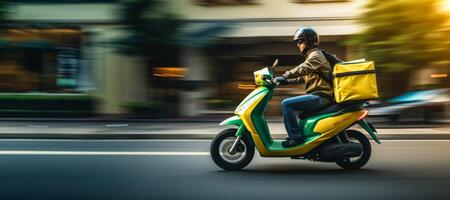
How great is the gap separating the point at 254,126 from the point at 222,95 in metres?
11.1

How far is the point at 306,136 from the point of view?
7.38m

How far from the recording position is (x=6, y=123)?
1535 centimetres

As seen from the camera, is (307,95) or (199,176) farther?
(307,95)

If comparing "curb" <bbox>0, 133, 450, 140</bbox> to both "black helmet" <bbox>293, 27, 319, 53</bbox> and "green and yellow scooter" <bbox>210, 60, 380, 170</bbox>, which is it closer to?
"green and yellow scooter" <bbox>210, 60, 380, 170</bbox>

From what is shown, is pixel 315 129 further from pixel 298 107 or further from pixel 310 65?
pixel 310 65

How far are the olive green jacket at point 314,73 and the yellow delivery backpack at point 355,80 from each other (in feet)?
0.66

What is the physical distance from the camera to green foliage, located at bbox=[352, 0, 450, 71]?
589 inches

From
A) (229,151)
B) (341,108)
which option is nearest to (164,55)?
(229,151)

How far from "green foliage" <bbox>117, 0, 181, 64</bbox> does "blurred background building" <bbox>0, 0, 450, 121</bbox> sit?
1.13 feet

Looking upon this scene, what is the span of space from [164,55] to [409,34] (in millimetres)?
6016

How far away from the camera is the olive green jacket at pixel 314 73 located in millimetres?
7270

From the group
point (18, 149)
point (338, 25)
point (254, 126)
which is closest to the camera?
point (254, 126)

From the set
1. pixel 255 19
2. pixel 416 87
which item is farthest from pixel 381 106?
pixel 255 19

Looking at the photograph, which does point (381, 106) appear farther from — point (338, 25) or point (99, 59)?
point (99, 59)
